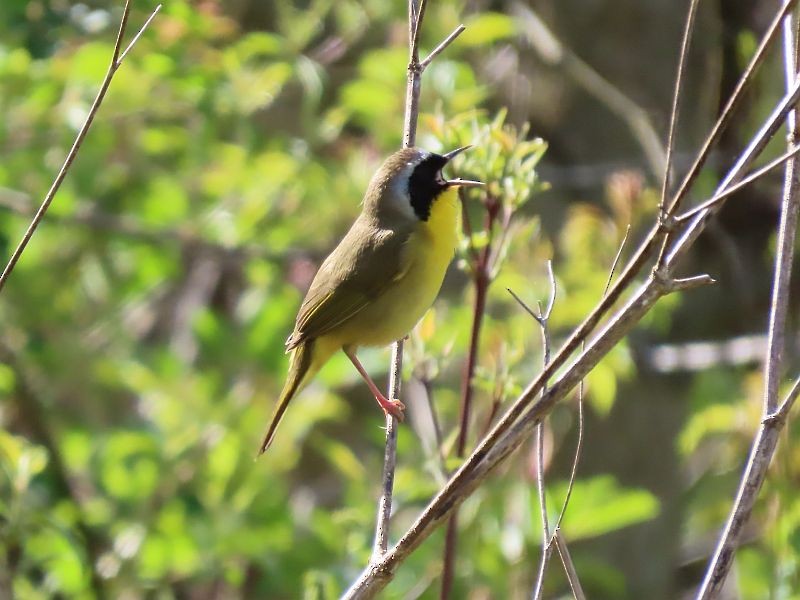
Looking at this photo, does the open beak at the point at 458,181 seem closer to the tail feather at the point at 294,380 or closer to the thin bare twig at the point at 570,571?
the tail feather at the point at 294,380

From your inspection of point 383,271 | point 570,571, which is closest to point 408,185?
point 383,271

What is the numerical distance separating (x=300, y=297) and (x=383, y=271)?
1.51m

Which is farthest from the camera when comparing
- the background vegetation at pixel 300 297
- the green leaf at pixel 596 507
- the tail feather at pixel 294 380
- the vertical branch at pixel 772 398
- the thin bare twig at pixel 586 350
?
the background vegetation at pixel 300 297

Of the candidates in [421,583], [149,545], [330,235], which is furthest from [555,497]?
[330,235]

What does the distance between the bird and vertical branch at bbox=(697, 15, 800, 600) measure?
120 centimetres

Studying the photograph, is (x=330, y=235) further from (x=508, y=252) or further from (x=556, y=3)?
(x=508, y=252)

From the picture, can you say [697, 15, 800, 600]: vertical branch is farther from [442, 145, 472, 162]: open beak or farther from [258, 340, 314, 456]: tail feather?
[258, 340, 314, 456]: tail feather

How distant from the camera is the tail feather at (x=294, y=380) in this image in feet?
9.96

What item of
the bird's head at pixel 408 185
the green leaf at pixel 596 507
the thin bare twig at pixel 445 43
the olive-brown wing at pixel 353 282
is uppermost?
the thin bare twig at pixel 445 43

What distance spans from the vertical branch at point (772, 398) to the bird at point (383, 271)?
1205 mm

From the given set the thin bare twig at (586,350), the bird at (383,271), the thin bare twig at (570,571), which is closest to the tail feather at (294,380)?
the bird at (383,271)

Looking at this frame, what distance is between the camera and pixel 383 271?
122 inches

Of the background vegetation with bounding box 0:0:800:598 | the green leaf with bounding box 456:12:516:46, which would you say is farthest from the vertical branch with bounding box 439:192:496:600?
the green leaf with bounding box 456:12:516:46

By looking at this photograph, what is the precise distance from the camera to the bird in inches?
117
